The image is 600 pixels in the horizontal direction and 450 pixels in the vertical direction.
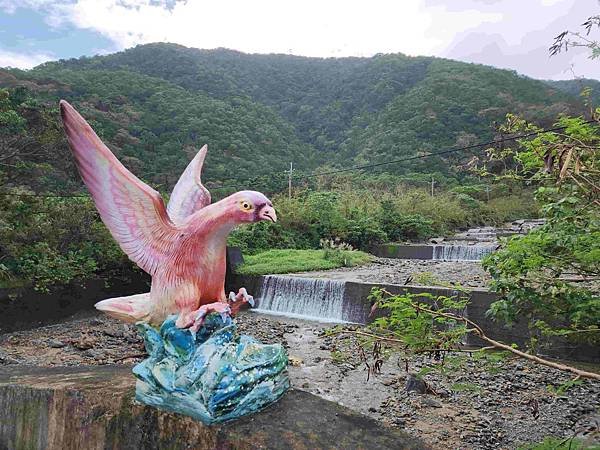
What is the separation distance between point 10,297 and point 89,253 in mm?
1655

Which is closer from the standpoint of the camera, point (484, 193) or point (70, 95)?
point (70, 95)

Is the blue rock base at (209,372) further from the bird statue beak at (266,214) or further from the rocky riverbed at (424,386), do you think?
the bird statue beak at (266,214)

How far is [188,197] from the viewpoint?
3.81 m

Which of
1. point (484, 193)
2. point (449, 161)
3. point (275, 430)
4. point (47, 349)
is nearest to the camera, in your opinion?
point (275, 430)

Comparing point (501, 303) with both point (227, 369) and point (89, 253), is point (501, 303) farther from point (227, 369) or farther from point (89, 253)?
point (89, 253)

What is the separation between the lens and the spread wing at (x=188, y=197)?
3.75 metres

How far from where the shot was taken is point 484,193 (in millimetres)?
23281

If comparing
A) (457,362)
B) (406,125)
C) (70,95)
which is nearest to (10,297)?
(457,362)

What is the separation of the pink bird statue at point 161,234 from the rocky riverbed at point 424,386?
38.8 inches

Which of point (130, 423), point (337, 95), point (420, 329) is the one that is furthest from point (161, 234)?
point (337, 95)

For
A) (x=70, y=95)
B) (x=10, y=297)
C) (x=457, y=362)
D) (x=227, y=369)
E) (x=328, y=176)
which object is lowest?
(x=10, y=297)

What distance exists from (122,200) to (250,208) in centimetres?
86

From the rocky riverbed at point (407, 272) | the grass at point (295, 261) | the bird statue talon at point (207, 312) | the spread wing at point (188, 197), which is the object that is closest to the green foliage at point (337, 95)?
the grass at point (295, 261)

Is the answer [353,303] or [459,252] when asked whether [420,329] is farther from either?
[459,252]
